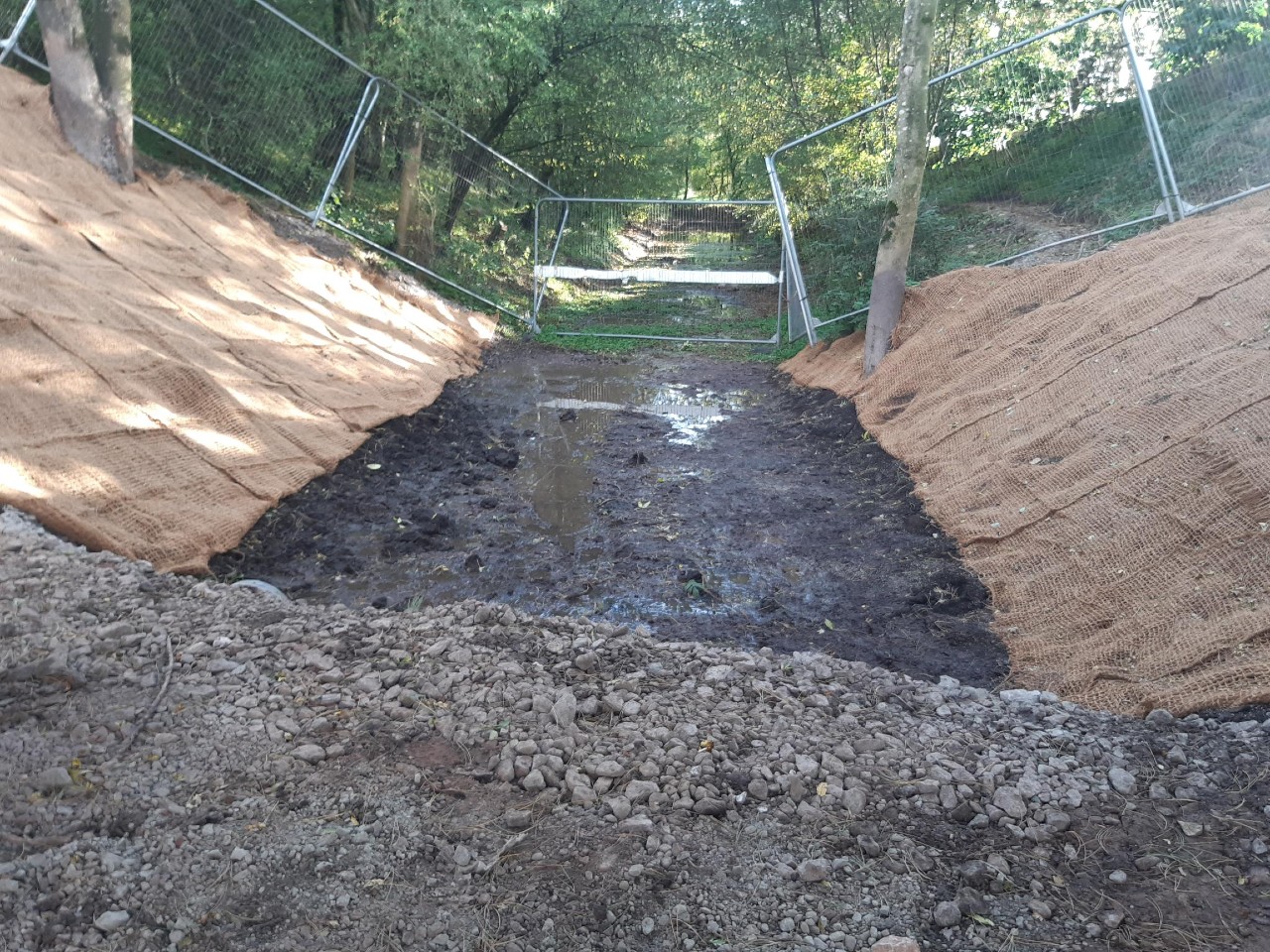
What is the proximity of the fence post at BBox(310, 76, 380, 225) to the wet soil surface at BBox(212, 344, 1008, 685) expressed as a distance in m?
3.82

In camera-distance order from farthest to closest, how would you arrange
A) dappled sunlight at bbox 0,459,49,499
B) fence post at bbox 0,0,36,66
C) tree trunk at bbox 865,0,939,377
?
1. fence post at bbox 0,0,36,66
2. tree trunk at bbox 865,0,939,377
3. dappled sunlight at bbox 0,459,49,499

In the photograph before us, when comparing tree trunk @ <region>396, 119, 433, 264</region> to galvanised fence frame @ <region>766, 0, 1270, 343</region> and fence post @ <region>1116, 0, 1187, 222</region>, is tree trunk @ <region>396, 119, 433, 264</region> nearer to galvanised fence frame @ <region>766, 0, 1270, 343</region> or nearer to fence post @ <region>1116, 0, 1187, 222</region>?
galvanised fence frame @ <region>766, 0, 1270, 343</region>

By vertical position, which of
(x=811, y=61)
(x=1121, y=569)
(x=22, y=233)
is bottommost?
(x=1121, y=569)

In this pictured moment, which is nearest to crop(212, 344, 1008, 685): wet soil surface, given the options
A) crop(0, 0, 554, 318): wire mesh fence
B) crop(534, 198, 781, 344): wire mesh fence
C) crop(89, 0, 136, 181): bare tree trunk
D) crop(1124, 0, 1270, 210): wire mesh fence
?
crop(1124, 0, 1270, 210): wire mesh fence

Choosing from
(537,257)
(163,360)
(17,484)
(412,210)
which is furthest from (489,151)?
(17,484)

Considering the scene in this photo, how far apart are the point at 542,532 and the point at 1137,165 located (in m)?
6.67

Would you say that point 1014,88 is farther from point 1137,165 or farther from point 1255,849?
point 1255,849

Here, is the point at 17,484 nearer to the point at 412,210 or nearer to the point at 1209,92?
the point at 412,210

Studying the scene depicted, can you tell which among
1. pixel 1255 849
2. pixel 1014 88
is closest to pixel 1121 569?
pixel 1255 849

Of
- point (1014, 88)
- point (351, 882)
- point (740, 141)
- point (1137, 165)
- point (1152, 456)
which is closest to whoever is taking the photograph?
point (351, 882)

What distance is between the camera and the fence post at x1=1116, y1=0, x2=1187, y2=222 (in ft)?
24.4

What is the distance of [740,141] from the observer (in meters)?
19.1

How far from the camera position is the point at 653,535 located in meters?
5.79

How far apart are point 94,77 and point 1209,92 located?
10.1 m
